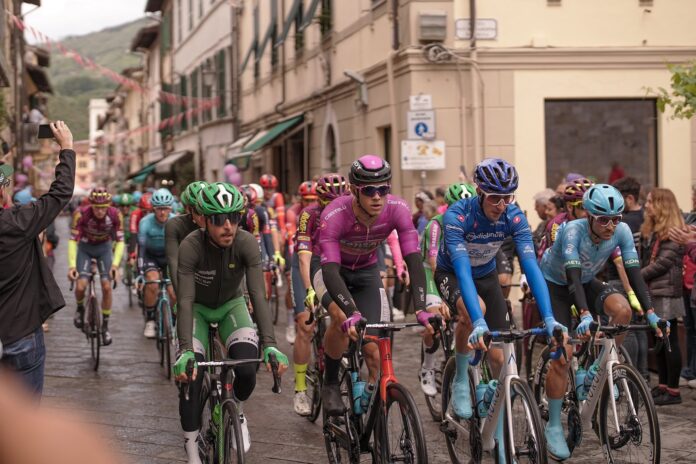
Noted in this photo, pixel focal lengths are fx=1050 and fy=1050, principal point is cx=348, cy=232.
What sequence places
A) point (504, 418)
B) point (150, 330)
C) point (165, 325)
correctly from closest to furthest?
1. point (504, 418)
2. point (165, 325)
3. point (150, 330)

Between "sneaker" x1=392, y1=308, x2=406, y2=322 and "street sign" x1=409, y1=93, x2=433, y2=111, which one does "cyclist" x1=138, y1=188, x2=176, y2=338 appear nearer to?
"sneaker" x1=392, y1=308, x2=406, y2=322

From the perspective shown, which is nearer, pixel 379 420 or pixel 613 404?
pixel 379 420

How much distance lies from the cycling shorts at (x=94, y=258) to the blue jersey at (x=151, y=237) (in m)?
0.75

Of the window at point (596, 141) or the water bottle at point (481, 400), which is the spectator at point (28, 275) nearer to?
the water bottle at point (481, 400)

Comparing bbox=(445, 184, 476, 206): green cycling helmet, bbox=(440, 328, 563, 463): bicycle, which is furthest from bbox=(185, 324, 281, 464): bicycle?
bbox=(445, 184, 476, 206): green cycling helmet

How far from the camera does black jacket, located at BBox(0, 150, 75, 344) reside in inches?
200

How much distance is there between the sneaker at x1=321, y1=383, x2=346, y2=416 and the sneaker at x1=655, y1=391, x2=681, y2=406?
3.57m

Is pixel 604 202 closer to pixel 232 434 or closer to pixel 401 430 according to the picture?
pixel 401 430

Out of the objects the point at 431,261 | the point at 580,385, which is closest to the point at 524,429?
the point at 580,385

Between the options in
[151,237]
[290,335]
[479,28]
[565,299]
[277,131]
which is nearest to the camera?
[565,299]

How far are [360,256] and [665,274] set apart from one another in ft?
12.2

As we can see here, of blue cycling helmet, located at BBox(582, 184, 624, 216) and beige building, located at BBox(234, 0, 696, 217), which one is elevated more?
beige building, located at BBox(234, 0, 696, 217)

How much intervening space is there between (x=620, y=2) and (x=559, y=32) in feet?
3.72

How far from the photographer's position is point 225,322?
6.23m
